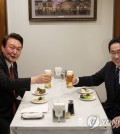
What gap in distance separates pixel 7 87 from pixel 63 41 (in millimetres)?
1887

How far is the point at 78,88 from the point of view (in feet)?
8.48

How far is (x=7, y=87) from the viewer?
221cm

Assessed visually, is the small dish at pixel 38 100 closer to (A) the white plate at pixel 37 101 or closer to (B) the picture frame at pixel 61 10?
(A) the white plate at pixel 37 101

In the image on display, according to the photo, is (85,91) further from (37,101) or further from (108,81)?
(37,101)

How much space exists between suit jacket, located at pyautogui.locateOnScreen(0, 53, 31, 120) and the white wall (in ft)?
5.04

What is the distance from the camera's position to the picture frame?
151 inches

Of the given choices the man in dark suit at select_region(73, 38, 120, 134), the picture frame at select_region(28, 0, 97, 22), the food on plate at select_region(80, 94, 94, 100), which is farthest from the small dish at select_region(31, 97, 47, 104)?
the picture frame at select_region(28, 0, 97, 22)

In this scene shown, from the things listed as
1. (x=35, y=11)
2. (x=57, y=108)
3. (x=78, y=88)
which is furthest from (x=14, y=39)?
(x=35, y=11)

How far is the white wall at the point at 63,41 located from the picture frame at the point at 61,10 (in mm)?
76

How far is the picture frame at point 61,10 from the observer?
12.6 ft

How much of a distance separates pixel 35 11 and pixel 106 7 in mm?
1057

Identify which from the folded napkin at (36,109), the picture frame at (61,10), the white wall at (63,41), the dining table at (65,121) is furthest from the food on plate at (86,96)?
the picture frame at (61,10)

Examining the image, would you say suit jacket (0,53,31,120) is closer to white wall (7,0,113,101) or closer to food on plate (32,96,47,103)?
food on plate (32,96,47,103)

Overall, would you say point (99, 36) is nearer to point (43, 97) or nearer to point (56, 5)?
point (56, 5)
